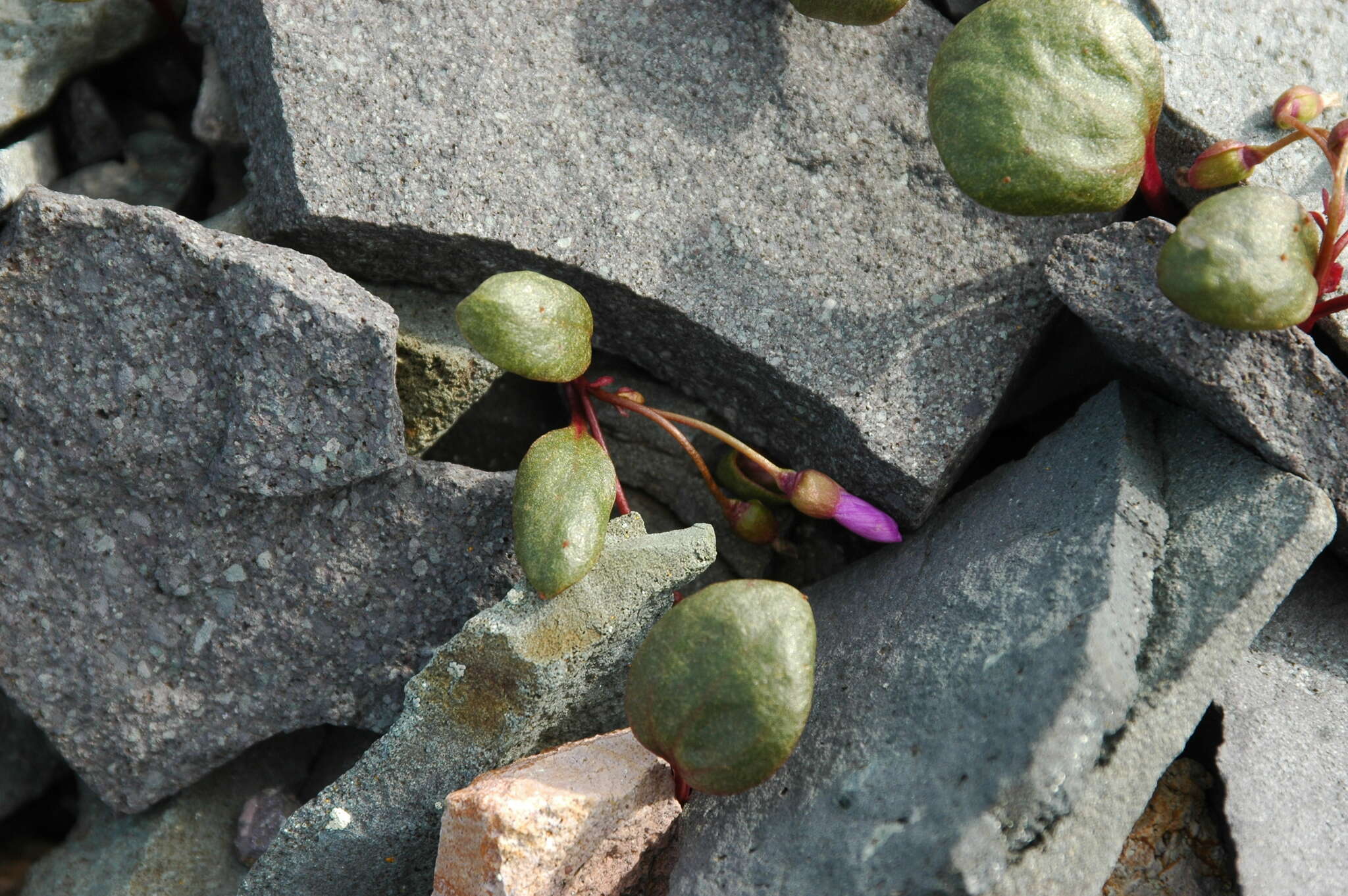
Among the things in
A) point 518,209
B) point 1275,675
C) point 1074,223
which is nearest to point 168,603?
point 518,209

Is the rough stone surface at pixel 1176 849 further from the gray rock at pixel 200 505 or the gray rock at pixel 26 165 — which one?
the gray rock at pixel 26 165

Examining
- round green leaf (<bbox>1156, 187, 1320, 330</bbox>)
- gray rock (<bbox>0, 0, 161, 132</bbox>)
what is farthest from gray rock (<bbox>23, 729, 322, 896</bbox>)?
round green leaf (<bbox>1156, 187, 1320, 330</bbox>)

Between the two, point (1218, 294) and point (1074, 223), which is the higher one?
point (1218, 294)

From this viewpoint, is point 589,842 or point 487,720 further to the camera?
point 487,720

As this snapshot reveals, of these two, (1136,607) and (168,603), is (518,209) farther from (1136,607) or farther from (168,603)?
(1136,607)

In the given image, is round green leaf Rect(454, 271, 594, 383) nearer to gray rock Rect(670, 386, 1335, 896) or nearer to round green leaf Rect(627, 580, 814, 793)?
round green leaf Rect(627, 580, 814, 793)

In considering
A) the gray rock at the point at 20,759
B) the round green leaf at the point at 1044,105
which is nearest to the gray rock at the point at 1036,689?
the round green leaf at the point at 1044,105
